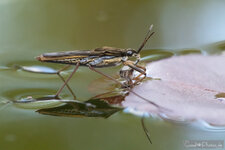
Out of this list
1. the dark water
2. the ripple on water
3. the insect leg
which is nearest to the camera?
the dark water

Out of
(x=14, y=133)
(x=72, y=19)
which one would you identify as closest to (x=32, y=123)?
(x=14, y=133)

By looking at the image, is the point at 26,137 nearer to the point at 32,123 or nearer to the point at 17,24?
the point at 32,123

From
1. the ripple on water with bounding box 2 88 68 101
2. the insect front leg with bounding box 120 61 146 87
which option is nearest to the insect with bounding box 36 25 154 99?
the insect front leg with bounding box 120 61 146 87

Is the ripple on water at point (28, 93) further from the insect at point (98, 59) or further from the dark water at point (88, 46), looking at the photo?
the insect at point (98, 59)

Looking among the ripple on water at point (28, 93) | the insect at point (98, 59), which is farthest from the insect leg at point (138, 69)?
the ripple on water at point (28, 93)

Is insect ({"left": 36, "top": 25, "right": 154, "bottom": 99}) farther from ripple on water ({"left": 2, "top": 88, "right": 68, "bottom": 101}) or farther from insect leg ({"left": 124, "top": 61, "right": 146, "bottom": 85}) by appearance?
ripple on water ({"left": 2, "top": 88, "right": 68, "bottom": 101})

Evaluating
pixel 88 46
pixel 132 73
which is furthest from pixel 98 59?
pixel 88 46

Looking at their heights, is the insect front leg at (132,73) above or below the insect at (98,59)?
below

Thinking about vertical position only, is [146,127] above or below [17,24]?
below

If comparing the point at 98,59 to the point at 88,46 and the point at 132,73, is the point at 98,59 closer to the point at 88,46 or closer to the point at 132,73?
the point at 132,73
